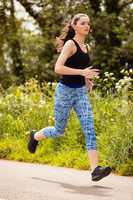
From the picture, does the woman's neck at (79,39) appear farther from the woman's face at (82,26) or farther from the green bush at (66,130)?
the green bush at (66,130)

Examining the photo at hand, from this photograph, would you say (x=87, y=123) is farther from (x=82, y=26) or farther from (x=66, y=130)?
(x=66, y=130)

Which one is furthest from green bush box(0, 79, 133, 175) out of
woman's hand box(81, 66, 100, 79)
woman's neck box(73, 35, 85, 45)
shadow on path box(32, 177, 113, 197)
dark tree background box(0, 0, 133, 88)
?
dark tree background box(0, 0, 133, 88)

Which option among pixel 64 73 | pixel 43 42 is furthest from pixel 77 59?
pixel 43 42

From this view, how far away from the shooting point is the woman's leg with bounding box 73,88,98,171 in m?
8.86

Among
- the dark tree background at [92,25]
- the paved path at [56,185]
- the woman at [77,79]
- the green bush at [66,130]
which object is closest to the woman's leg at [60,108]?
the woman at [77,79]

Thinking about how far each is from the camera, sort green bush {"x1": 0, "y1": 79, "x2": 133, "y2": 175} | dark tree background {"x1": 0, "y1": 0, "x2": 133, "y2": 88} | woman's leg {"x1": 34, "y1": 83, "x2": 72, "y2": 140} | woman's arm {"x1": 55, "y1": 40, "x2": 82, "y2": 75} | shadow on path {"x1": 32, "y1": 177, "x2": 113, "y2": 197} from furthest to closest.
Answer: dark tree background {"x1": 0, "y1": 0, "x2": 133, "y2": 88}, green bush {"x1": 0, "y1": 79, "x2": 133, "y2": 175}, woman's leg {"x1": 34, "y1": 83, "x2": 72, "y2": 140}, woman's arm {"x1": 55, "y1": 40, "x2": 82, "y2": 75}, shadow on path {"x1": 32, "y1": 177, "x2": 113, "y2": 197}

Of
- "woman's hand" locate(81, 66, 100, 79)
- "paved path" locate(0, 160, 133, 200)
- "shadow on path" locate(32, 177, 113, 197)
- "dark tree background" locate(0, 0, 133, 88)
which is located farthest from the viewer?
"dark tree background" locate(0, 0, 133, 88)

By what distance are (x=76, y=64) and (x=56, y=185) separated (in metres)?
1.36

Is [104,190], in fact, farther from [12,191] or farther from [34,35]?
[34,35]

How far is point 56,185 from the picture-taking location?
349 inches

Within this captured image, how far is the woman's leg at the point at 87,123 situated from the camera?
886 centimetres

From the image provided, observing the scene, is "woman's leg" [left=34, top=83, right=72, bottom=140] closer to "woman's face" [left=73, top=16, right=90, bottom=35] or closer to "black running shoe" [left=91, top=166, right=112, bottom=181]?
"woman's face" [left=73, top=16, right=90, bottom=35]

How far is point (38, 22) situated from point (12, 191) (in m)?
24.2

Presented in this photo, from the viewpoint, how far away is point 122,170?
9812 millimetres
